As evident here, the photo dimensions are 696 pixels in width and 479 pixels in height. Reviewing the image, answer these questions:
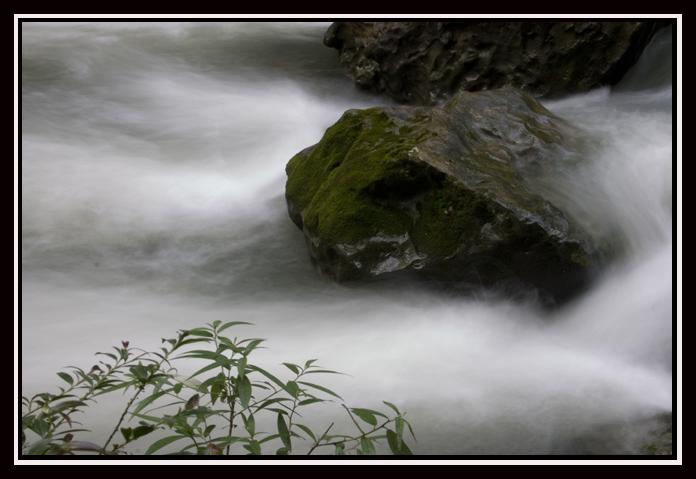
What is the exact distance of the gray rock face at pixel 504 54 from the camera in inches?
246

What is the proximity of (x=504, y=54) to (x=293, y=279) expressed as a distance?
3949 millimetres

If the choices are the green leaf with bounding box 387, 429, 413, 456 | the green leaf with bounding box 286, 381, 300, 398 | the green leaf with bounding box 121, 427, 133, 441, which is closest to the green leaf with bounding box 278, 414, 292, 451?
the green leaf with bounding box 286, 381, 300, 398

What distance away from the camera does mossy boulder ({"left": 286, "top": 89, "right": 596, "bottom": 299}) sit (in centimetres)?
365

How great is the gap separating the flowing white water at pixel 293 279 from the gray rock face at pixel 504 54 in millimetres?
274

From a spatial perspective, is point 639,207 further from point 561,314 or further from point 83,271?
point 83,271

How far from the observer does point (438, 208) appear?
149 inches

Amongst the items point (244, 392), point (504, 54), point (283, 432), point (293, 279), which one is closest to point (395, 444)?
point (283, 432)

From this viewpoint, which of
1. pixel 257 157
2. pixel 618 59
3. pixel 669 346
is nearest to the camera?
pixel 669 346

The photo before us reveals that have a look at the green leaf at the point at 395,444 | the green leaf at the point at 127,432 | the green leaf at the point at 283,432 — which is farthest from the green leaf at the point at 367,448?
the green leaf at the point at 127,432

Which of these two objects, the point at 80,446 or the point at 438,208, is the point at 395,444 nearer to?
the point at 80,446

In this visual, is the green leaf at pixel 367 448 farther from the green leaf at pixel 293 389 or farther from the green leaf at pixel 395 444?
the green leaf at pixel 293 389

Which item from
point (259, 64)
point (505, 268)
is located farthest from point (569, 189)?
point (259, 64)

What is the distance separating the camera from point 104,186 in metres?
5.05
